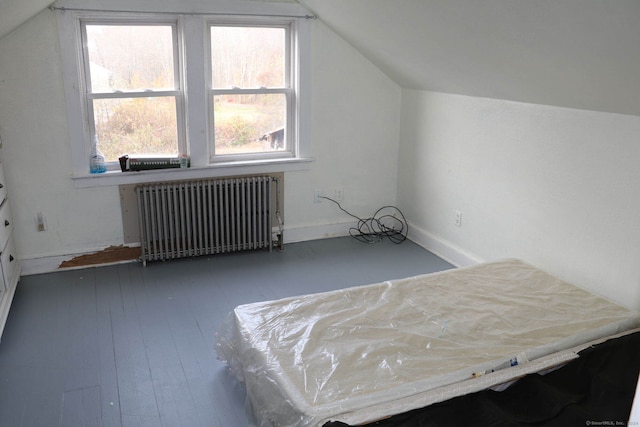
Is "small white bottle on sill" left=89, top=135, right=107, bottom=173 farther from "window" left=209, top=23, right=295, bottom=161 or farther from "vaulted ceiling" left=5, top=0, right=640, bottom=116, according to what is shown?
"vaulted ceiling" left=5, top=0, right=640, bottom=116

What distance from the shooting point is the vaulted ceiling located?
7.23 feet

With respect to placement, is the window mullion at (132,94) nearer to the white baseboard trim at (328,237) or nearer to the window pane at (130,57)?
the window pane at (130,57)

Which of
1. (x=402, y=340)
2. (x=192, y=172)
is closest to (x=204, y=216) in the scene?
(x=192, y=172)

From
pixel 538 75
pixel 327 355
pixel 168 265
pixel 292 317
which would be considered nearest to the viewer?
pixel 327 355

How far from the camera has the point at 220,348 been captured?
9.13 feet

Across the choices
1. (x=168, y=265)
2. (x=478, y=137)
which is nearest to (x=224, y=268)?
(x=168, y=265)

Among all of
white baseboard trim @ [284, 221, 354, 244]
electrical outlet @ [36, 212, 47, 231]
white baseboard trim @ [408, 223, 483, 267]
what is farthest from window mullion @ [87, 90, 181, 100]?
white baseboard trim @ [408, 223, 483, 267]

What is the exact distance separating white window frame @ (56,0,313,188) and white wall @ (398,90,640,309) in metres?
0.98

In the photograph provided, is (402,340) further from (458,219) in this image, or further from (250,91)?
(250,91)

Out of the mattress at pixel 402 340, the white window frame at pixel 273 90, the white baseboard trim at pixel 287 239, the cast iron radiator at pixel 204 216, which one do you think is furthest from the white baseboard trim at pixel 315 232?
the mattress at pixel 402 340

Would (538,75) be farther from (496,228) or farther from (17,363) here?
(17,363)

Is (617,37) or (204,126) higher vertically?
(617,37)

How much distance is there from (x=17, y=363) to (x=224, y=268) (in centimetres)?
157

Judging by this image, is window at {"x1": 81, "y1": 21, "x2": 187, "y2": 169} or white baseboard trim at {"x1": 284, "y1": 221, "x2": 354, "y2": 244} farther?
white baseboard trim at {"x1": 284, "y1": 221, "x2": 354, "y2": 244}
